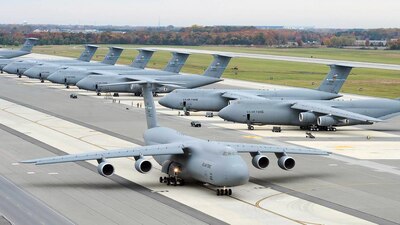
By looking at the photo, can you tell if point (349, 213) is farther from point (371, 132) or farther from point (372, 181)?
point (371, 132)

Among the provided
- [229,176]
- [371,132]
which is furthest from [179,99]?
[229,176]

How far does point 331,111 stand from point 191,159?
1309 inches

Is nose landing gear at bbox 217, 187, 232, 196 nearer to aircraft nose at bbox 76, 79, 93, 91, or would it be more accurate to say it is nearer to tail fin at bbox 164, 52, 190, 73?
aircraft nose at bbox 76, 79, 93, 91

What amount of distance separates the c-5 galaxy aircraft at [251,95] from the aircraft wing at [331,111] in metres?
8.58

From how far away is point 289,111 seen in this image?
275 feet

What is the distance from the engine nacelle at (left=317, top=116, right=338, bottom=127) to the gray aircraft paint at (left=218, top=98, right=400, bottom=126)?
481 mm

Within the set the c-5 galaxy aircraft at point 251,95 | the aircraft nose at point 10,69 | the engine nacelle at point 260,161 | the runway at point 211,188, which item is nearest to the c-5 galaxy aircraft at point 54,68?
the aircraft nose at point 10,69

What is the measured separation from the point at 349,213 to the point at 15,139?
1456 inches

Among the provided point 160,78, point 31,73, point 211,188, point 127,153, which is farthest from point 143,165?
point 31,73

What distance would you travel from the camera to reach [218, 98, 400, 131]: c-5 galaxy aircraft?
271 ft

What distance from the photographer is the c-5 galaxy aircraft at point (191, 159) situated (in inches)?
1918

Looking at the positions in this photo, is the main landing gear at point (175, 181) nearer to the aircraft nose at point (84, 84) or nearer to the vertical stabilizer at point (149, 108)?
the vertical stabilizer at point (149, 108)

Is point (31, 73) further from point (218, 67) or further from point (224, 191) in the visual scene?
point (224, 191)

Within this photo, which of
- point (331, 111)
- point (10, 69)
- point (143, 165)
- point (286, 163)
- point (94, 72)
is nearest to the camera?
point (143, 165)
